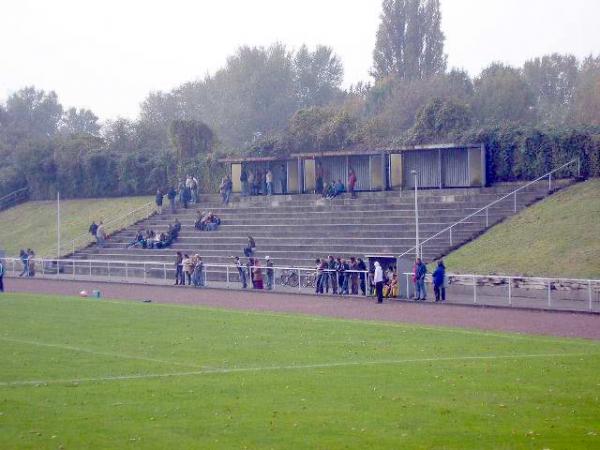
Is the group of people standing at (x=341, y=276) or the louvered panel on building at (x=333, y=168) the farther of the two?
the louvered panel on building at (x=333, y=168)

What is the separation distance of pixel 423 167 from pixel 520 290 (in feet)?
63.0

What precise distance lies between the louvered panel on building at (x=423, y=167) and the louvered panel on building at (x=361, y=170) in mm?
2887

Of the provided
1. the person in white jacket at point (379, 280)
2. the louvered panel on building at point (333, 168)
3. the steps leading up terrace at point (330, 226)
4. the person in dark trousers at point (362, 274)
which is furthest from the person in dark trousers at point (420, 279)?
the louvered panel on building at point (333, 168)

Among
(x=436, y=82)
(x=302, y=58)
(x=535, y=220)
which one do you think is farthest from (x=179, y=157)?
(x=302, y=58)

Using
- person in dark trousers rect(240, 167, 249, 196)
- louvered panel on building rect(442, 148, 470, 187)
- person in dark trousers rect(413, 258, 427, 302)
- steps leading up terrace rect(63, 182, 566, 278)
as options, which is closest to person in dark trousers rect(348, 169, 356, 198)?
steps leading up terrace rect(63, 182, 566, 278)

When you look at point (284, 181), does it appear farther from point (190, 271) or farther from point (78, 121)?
point (78, 121)

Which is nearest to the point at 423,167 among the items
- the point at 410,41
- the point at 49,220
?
the point at 49,220

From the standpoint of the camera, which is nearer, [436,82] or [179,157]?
[179,157]

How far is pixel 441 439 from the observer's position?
43.0 ft

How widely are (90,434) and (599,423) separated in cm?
705

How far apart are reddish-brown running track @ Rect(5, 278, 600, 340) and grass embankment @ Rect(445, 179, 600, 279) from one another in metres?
5.55

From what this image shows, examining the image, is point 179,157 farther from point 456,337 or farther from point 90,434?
point 90,434

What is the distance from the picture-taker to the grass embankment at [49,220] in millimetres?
66562

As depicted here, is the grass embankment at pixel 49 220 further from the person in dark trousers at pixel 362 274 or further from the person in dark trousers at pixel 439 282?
the person in dark trousers at pixel 439 282
